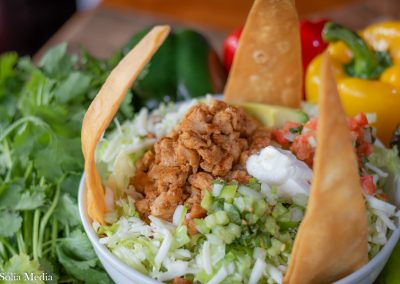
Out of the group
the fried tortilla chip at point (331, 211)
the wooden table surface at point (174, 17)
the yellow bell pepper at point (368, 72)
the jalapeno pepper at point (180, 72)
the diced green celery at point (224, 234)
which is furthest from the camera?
the wooden table surface at point (174, 17)

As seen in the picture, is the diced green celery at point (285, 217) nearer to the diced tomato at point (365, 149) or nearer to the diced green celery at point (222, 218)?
the diced green celery at point (222, 218)

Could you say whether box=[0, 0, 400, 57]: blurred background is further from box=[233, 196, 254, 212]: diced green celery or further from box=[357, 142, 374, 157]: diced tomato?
box=[233, 196, 254, 212]: diced green celery

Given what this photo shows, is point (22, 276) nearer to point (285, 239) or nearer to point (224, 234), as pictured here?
point (224, 234)

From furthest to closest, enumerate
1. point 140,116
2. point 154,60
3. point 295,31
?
point 154,60 < point 140,116 < point 295,31

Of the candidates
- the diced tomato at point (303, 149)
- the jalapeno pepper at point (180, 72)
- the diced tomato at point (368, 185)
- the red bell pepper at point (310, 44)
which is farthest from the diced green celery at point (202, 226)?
the red bell pepper at point (310, 44)

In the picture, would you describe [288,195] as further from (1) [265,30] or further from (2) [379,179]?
(1) [265,30]

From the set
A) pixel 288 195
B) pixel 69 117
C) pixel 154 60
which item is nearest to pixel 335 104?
pixel 288 195

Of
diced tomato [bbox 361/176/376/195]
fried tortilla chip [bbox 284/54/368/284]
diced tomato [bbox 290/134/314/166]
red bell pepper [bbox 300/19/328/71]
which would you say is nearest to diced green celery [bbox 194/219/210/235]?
fried tortilla chip [bbox 284/54/368/284]
